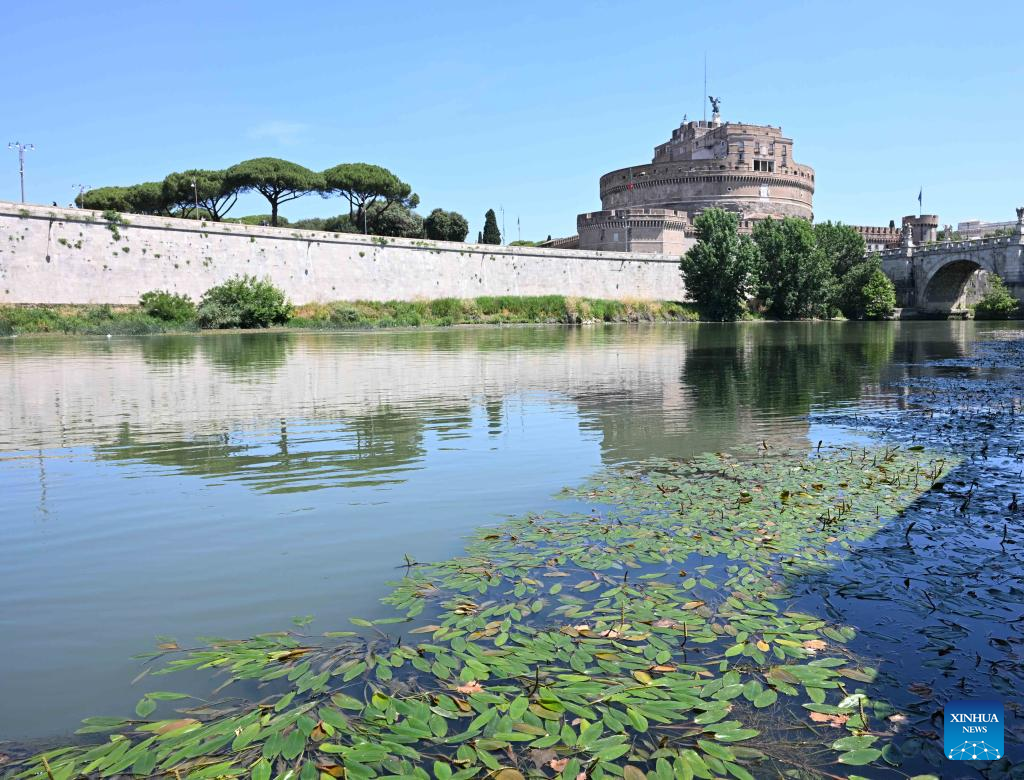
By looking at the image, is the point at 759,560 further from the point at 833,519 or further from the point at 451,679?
the point at 451,679

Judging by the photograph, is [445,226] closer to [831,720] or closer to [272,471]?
[272,471]

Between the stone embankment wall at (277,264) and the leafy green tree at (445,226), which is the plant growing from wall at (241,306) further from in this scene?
the leafy green tree at (445,226)

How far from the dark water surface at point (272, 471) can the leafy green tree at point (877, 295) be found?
40.9 metres

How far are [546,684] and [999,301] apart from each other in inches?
2332

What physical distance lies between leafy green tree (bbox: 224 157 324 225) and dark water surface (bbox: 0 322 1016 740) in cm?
3692

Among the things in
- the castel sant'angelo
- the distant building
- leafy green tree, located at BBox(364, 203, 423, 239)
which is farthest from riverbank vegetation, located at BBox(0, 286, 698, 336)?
the distant building

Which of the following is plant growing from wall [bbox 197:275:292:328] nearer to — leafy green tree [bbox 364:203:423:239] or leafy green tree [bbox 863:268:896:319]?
leafy green tree [bbox 364:203:423:239]

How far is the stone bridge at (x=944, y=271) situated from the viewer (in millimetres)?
52906

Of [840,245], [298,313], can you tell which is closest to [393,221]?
[298,313]

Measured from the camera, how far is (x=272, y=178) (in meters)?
51.3

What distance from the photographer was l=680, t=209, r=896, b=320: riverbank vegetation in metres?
52.0

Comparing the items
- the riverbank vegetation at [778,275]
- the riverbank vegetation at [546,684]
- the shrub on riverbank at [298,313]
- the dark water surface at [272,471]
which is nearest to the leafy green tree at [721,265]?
the riverbank vegetation at [778,275]

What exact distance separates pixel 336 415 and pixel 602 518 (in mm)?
5823

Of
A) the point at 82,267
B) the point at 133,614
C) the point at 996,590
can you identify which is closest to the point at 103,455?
the point at 133,614
